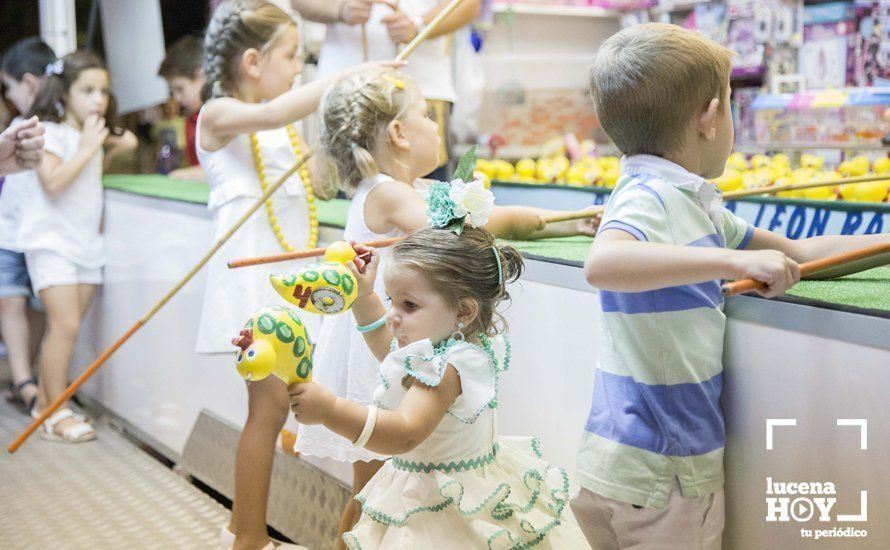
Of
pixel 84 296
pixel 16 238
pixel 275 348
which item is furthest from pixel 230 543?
pixel 16 238

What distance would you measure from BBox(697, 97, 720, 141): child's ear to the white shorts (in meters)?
2.89

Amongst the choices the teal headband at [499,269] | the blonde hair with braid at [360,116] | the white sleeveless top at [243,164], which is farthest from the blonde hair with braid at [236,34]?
the teal headband at [499,269]

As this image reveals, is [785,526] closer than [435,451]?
Yes

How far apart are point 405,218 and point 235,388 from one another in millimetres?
1208

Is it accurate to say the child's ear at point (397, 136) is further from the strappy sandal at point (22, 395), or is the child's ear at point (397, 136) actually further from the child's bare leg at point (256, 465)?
the strappy sandal at point (22, 395)

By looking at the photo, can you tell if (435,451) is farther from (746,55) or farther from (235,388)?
(746,55)

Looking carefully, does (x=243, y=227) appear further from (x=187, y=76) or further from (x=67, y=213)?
(x=187, y=76)

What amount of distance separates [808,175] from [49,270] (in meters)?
2.54

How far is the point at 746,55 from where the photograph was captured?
→ 3.76m

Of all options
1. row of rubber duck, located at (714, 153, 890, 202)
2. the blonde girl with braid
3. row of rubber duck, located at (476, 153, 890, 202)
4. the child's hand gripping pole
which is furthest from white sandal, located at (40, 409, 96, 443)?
the child's hand gripping pole

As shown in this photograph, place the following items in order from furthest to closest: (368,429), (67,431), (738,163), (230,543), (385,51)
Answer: (67,431) → (738,163) → (385,51) → (230,543) → (368,429)

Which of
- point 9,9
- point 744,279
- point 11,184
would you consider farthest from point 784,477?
point 9,9

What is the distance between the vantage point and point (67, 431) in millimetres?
3648

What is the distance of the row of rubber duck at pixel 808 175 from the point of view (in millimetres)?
2404
